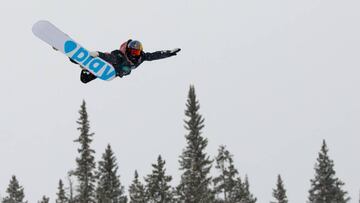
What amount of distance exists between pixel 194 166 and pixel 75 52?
68.6 ft

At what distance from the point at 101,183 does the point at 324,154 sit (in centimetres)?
1647

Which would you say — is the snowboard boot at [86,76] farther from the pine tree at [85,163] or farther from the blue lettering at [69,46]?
the pine tree at [85,163]

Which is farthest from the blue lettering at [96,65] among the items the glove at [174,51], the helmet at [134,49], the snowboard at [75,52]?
the glove at [174,51]

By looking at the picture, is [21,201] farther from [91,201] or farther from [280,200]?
[280,200]

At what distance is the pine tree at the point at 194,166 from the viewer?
40781 millimetres

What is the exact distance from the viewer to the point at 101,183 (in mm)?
47188

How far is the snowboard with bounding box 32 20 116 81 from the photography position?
21.7m

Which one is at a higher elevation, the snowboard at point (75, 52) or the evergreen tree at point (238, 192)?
the evergreen tree at point (238, 192)

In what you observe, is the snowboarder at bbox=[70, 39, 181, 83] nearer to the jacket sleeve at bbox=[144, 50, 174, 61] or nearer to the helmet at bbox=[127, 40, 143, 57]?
the helmet at bbox=[127, 40, 143, 57]

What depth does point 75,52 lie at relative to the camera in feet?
72.0

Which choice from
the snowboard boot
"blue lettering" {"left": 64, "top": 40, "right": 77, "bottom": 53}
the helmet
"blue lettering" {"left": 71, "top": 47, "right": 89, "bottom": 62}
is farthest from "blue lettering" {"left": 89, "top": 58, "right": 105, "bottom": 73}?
the helmet

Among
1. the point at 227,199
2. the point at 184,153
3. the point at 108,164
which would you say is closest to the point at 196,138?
the point at 184,153

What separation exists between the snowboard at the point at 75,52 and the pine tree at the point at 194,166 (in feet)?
66.1

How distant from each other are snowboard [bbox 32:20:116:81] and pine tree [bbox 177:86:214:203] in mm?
20132
